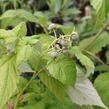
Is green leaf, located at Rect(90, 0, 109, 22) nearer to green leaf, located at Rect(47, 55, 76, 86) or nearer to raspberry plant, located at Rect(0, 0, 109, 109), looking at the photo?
raspberry plant, located at Rect(0, 0, 109, 109)

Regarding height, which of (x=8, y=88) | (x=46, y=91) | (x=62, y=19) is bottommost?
(x=62, y=19)

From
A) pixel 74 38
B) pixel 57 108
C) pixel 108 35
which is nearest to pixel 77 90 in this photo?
pixel 57 108

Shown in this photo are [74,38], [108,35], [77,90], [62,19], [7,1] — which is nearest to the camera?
[74,38]

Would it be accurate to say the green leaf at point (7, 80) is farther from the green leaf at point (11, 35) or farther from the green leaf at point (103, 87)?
the green leaf at point (103, 87)

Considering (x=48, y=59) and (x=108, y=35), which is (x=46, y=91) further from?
(x=108, y=35)

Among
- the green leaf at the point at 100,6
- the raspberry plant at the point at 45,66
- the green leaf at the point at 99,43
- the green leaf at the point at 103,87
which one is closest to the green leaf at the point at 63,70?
the raspberry plant at the point at 45,66

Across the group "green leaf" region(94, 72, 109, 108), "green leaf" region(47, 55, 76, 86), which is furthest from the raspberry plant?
"green leaf" region(94, 72, 109, 108)

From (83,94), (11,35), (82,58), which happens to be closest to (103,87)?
(83,94)
